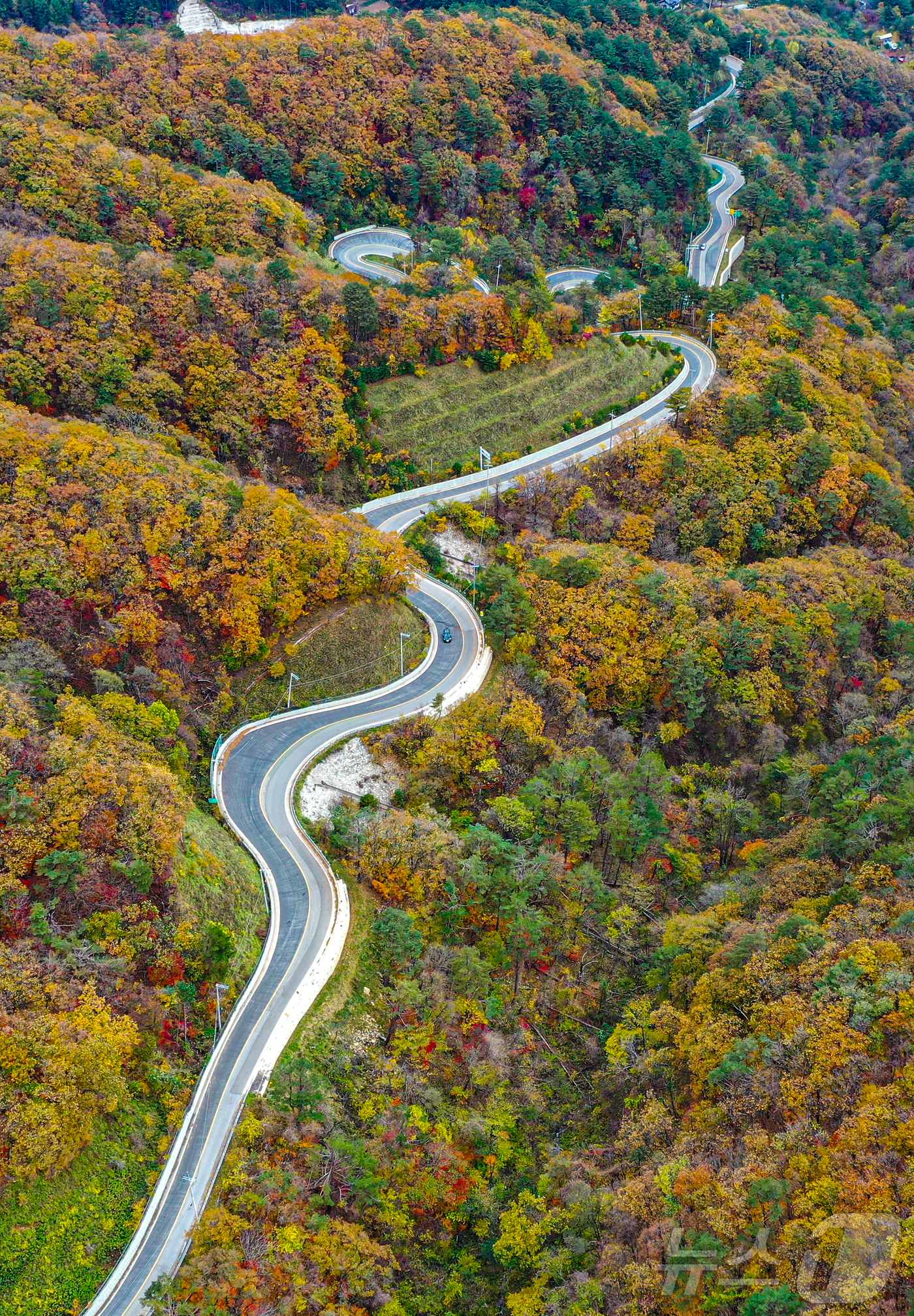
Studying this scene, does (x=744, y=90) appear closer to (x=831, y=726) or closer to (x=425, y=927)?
(x=831, y=726)

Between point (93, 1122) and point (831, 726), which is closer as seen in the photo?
point (93, 1122)

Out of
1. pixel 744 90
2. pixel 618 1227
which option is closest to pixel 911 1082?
pixel 618 1227

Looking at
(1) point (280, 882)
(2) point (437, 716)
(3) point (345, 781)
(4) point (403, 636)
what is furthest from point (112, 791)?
(4) point (403, 636)

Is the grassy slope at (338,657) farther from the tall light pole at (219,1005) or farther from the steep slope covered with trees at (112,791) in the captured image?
the tall light pole at (219,1005)

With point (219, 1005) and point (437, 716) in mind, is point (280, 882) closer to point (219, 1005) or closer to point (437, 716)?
point (219, 1005)

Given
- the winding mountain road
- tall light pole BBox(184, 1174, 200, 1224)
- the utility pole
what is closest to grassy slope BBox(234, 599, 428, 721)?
the utility pole

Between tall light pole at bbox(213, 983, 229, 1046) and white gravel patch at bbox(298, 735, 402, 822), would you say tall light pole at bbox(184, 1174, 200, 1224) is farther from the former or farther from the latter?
white gravel patch at bbox(298, 735, 402, 822)
